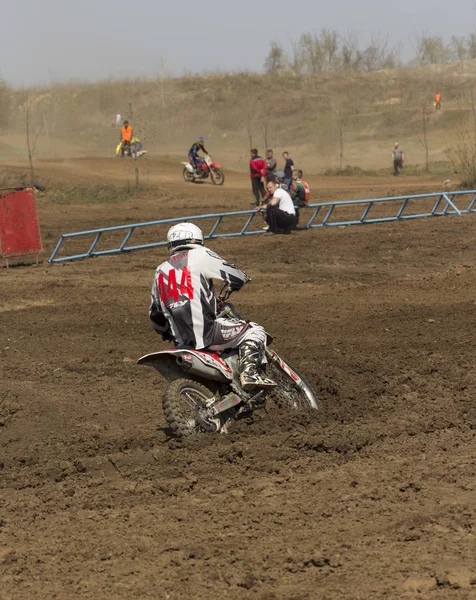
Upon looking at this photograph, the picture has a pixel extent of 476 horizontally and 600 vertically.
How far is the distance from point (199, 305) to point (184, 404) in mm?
676

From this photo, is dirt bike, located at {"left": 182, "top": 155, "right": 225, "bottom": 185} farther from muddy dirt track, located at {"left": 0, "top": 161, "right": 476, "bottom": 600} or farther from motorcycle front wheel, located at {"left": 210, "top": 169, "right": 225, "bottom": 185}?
muddy dirt track, located at {"left": 0, "top": 161, "right": 476, "bottom": 600}

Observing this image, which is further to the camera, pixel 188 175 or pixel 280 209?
pixel 188 175

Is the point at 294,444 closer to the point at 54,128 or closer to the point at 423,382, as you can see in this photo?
the point at 423,382

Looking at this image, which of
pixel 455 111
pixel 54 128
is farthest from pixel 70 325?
pixel 54 128

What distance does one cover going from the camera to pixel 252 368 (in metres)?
5.79

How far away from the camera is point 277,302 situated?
11266 mm

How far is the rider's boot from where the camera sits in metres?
5.70

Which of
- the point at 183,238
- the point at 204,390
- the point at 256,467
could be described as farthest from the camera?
the point at 183,238

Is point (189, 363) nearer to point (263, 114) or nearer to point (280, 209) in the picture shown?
point (280, 209)

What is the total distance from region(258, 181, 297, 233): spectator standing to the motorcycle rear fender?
11.6 m

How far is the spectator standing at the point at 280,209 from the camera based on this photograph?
17172mm

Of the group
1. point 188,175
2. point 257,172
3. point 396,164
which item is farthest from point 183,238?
point 396,164

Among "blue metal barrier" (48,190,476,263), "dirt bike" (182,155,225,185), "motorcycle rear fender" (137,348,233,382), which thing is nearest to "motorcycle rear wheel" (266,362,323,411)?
"motorcycle rear fender" (137,348,233,382)

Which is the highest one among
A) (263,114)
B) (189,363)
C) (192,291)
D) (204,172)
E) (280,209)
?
(263,114)
